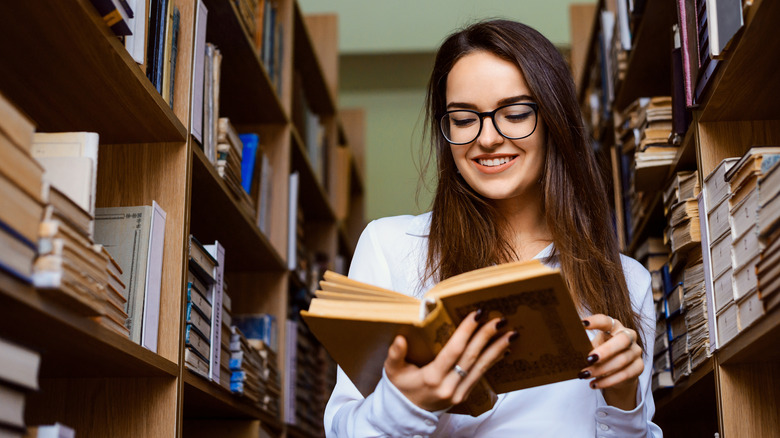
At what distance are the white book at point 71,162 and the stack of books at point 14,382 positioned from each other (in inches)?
9.5

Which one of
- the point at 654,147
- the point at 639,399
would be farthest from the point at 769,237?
the point at 654,147

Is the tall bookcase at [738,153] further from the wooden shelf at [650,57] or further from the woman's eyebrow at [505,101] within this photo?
the woman's eyebrow at [505,101]

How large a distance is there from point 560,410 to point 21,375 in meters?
0.88

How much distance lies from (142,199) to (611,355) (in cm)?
94

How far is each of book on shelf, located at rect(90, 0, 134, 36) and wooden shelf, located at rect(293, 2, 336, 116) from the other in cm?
177

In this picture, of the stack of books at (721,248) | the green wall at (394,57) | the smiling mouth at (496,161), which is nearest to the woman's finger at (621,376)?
the stack of books at (721,248)

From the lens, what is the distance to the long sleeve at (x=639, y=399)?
137 cm

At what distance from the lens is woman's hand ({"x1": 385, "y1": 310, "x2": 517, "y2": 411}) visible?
1106 mm

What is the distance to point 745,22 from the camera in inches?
49.3

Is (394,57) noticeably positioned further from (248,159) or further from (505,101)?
(505,101)

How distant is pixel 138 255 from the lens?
150 centimetres

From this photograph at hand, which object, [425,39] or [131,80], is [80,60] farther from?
[425,39]

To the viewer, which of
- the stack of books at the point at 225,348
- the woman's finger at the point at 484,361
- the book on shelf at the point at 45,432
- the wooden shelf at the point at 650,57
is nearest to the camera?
the book on shelf at the point at 45,432

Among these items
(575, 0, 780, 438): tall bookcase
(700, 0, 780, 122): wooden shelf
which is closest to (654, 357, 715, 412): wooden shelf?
(575, 0, 780, 438): tall bookcase
